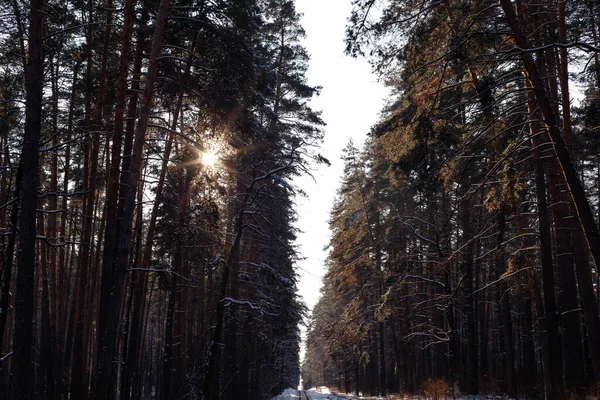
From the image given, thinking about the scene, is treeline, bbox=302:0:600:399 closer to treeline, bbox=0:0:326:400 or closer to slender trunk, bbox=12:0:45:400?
treeline, bbox=0:0:326:400

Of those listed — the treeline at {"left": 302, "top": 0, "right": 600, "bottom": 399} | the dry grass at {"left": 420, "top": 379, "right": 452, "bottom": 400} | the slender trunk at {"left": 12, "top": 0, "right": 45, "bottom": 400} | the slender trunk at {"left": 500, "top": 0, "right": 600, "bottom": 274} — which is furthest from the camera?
the dry grass at {"left": 420, "top": 379, "right": 452, "bottom": 400}

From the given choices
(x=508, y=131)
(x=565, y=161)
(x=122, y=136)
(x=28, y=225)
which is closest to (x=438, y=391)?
(x=508, y=131)

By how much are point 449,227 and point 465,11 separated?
14348 mm

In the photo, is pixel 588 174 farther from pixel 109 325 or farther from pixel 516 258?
pixel 109 325

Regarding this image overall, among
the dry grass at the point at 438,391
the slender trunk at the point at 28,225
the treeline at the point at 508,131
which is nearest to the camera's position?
the slender trunk at the point at 28,225

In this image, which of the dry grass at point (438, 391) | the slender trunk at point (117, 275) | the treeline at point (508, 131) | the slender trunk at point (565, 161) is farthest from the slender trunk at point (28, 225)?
the dry grass at point (438, 391)

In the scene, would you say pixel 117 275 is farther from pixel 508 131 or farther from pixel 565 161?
pixel 508 131

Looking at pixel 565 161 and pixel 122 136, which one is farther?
pixel 122 136

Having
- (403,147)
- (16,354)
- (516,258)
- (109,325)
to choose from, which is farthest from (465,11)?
(16,354)

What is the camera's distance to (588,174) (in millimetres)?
30844

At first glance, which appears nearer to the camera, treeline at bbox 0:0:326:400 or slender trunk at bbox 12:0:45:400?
slender trunk at bbox 12:0:45:400

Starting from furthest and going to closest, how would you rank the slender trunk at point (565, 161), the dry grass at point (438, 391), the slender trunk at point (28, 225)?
1. the dry grass at point (438, 391)
2. the slender trunk at point (565, 161)
3. the slender trunk at point (28, 225)

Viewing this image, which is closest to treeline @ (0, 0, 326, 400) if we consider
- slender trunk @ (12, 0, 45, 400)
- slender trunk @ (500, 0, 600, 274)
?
slender trunk @ (12, 0, 45, 400)

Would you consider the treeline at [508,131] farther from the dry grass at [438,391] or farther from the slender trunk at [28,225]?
the slender trunk at [28,225]
